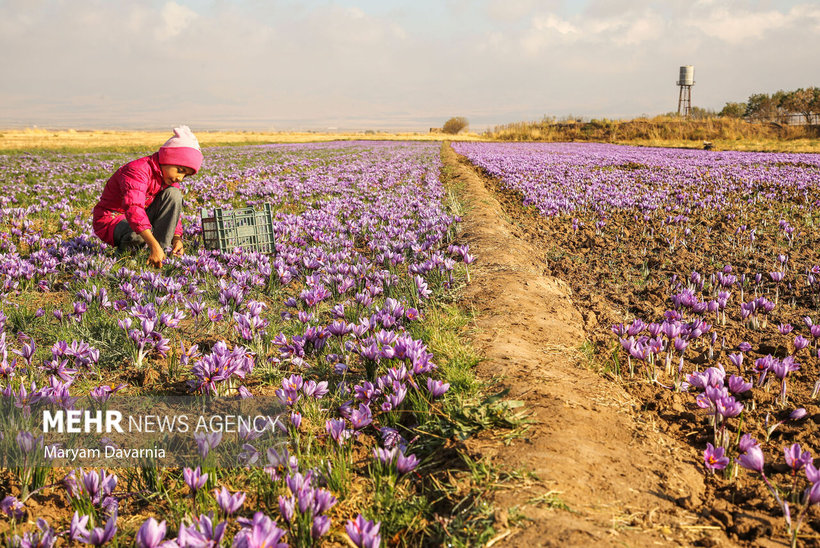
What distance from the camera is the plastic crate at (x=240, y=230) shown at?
6.82 m

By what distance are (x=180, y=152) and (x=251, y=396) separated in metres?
4.04

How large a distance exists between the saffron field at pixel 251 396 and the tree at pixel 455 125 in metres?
85.4

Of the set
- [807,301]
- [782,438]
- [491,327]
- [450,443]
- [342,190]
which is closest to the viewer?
[450,443]

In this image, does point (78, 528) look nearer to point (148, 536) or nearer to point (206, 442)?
point (148, 536)

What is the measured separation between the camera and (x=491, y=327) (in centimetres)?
444

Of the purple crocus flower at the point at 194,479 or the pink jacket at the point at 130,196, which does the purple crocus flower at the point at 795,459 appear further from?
the pink jacket at the point at 130,196

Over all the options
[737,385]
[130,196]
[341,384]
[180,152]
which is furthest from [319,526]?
[130,196]

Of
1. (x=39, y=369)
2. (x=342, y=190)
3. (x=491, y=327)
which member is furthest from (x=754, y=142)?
(x=39, y=369)

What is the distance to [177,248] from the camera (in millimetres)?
6777

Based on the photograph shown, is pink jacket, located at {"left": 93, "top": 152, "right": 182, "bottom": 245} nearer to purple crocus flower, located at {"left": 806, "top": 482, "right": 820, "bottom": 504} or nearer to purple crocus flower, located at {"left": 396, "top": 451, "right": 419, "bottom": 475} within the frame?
purple crocus flower, located at {"left": 396, "top": 451, "right": 419, "bottom": 475}

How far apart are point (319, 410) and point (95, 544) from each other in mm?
1308

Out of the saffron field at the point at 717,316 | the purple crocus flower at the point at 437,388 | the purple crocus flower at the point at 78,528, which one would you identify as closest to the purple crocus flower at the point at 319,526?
the purple crocus flower at the point at 78,528

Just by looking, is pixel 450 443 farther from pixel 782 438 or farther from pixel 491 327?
pixel 782 438

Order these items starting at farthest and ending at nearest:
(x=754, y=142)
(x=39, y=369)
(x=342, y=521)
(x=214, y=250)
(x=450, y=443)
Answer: (x=754, y=142) < (x=214, y=250) < (x=39, y=369) < (x=450, y=443) < (x=342, y=521)
